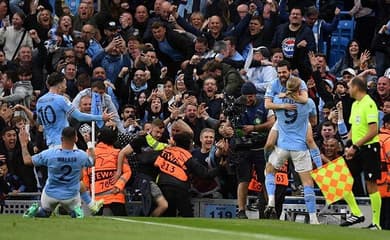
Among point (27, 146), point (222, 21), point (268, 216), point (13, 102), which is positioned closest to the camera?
point (268, 216)

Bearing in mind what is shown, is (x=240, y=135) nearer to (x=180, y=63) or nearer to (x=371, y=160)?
(x=371, y=160)

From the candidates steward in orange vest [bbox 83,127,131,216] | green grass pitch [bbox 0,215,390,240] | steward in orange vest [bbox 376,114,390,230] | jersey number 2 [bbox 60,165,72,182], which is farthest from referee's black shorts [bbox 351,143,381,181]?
jersey number 2 [bbox 60,165,72,182]

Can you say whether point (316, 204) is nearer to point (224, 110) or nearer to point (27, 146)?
point (224, 110)

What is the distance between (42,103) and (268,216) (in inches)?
150

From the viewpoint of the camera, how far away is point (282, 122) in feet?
62.6

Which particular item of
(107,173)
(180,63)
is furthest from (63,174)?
(180,63)

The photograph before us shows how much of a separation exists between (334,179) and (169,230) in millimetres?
5320

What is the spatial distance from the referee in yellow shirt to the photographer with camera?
7.20 ft

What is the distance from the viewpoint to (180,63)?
25.8 metres

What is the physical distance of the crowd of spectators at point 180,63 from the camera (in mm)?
21766

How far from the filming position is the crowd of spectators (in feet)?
71.4

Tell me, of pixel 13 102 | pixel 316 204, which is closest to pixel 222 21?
pixel 13 102

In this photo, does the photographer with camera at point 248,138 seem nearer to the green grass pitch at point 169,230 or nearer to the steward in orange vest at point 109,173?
the steward in orange vest at point 109,173

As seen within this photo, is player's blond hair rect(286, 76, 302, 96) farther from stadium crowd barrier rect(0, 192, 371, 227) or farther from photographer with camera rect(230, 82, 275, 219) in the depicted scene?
stadium crowd barrier rect(0, 192, 371, 227)
